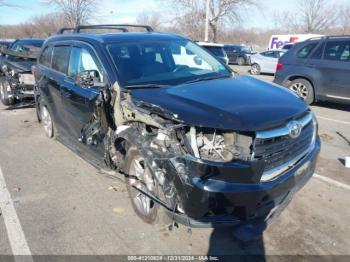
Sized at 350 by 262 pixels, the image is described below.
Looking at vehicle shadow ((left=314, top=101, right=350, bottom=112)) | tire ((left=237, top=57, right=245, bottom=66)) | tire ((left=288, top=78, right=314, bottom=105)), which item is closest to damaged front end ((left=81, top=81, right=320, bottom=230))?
tire ((left=288, top=78, right=314, bottom=105))

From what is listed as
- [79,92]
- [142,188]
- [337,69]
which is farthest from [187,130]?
[337,69]

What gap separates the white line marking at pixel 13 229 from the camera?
3.38 m

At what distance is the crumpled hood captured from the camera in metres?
3.01

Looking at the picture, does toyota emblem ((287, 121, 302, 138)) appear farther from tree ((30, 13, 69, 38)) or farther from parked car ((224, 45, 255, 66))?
tree ((30, 13, 69, 38))

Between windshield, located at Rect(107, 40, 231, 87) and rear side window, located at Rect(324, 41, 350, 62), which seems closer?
windshield, located at Rect(107, 40, 231, 87)

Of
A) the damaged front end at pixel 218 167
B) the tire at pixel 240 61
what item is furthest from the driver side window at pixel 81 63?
the tire at pixel 240 61

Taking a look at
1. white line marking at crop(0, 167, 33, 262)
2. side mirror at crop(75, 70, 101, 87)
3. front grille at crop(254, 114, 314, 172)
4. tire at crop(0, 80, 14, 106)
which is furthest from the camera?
tire at crop(0, 80, 14, 106)

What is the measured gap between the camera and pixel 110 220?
3.89 metres

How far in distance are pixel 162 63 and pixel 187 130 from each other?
5.30 ft

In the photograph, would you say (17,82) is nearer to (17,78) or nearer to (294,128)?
(17,78)

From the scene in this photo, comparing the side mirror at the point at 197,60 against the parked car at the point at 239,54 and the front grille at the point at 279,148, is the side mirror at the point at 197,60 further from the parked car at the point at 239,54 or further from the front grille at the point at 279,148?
the parked car at the point at 239,54

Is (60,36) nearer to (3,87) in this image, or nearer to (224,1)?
(3,87)

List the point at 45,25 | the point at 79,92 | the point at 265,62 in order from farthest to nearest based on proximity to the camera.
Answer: the point at 45,25 < the point at 265,62 < the point at 79,92

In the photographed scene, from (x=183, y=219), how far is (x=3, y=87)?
8.72 m
